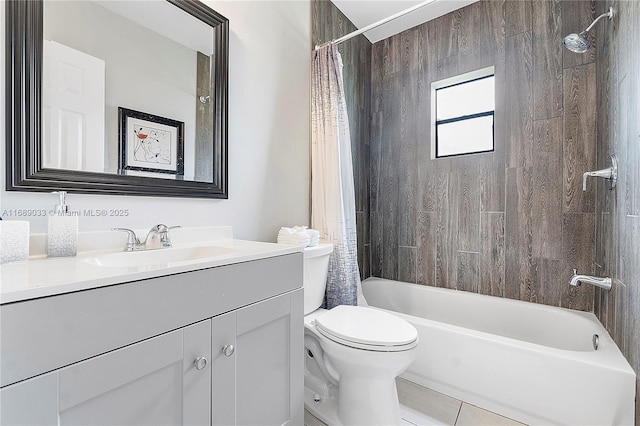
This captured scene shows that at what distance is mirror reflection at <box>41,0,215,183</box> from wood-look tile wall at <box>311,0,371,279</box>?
123 centimetres

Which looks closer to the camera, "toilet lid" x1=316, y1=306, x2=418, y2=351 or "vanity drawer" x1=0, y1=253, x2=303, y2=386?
"vanity drawer" x1=0, y1=253, x2=303, y2=386

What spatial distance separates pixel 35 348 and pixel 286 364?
0.78 metres

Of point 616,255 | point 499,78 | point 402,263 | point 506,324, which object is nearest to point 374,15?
point 499,78

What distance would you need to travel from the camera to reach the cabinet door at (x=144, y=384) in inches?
24.8

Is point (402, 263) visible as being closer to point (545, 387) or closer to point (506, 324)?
point (506, 324)

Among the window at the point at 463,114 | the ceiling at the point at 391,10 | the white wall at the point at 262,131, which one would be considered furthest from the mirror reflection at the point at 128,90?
the window at the point at 463,114

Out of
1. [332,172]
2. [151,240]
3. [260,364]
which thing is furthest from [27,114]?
[332,172]

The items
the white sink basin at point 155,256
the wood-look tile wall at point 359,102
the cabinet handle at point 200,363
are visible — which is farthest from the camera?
the wood-look tile wall at point 359,102

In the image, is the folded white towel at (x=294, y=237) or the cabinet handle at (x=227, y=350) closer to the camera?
the cabinet handle at (x=227, y=350)

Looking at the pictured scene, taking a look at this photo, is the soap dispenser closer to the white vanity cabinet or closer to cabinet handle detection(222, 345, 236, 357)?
the white vanity cabinet

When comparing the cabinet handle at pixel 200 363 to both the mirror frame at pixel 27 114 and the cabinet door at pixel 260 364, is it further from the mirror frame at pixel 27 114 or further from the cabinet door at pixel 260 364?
the mirror frame at pixel 27 114

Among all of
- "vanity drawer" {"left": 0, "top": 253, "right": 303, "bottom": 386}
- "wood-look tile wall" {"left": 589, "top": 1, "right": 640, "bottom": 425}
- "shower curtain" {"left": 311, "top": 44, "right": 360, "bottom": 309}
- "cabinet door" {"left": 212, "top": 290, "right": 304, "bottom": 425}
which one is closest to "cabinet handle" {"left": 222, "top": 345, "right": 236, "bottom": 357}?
"cabinet door" {"left": 212, "top": 290, "right": 304, "bottom": 425}

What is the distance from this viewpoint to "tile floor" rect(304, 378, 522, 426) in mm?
1464

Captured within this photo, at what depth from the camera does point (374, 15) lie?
242cm
